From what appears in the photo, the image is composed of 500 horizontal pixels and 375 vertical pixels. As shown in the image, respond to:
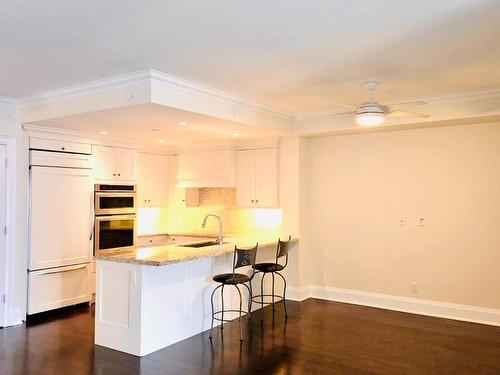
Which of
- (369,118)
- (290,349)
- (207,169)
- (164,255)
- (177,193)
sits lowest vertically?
(290,349)

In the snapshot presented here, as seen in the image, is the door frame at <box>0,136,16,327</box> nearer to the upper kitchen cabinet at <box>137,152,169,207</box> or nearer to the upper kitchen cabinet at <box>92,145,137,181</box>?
the upper kitchen cabinet at <box>92,145,137,181</box>

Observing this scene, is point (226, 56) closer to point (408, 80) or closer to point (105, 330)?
point (408, 80)

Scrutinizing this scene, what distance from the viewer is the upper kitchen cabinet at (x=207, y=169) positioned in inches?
264

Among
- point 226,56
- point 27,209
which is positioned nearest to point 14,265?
point 27,209

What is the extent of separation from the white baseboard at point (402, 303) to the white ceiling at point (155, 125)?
7.58ft

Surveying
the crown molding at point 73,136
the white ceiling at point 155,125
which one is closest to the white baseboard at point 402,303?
the white ceiling at point 155,125

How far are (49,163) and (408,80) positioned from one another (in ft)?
13.9

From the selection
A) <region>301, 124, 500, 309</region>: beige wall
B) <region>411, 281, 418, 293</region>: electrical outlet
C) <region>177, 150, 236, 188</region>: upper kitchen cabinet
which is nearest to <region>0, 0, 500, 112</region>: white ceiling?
<region>301, 124, 500, 309</region>: beige wall

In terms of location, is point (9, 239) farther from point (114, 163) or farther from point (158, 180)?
point (158, 180)

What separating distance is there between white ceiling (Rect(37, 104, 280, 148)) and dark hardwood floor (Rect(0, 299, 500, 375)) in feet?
7.55

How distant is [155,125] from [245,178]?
184 cm

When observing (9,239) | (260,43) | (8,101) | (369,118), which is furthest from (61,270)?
(369,118)

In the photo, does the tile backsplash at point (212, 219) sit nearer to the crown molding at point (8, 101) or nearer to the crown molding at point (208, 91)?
the crown molding at point (208, 91)

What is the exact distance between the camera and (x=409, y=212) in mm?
5754
